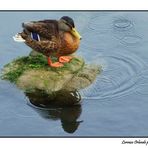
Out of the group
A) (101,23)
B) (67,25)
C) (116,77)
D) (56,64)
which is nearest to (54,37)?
(67,25)

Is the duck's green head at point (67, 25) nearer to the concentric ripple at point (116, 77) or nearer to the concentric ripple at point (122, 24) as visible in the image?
the concentric ripple at point (116, 77)

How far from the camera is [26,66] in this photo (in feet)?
55.2

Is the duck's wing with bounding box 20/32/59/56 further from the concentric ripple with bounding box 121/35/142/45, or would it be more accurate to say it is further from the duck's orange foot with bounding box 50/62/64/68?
the concentric ripple with bounding box 121/35/142/45

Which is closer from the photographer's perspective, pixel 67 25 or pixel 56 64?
pixel 67 25

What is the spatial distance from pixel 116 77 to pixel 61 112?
1.38 meters

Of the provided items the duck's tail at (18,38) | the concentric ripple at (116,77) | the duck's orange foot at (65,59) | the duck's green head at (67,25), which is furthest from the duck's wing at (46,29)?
the concentric ripple at (116,77)

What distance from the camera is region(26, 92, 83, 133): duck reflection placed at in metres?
15.6

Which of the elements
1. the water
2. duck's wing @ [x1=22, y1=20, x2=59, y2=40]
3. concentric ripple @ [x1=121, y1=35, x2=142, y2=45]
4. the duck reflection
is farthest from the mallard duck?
concentric ripple @ [x1=121, y1=35, x2=142, y2=45]

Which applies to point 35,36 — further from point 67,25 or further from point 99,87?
point 99,87

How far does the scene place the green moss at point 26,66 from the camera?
16.7 meters

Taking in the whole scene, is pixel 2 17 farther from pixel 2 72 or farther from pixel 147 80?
pixel 147 80

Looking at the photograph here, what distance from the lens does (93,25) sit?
18484mm

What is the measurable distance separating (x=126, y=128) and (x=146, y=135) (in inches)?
14.7

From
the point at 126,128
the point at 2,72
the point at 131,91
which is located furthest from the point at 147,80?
the point at 2,72
